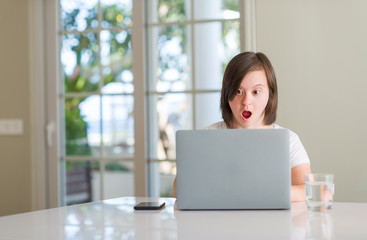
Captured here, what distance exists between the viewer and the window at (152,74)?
11.3 ft

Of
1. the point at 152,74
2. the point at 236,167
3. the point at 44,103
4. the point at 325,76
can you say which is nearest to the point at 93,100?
the point at 44,103

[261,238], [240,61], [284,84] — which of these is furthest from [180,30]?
[261,238]

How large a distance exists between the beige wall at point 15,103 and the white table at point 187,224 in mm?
2201

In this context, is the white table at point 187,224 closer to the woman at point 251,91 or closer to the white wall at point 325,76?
the woman at point 251,91

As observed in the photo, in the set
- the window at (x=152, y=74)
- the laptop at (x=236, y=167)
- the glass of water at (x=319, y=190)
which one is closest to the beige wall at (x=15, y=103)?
the window at (x=152, y=74)

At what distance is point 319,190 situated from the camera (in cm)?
143

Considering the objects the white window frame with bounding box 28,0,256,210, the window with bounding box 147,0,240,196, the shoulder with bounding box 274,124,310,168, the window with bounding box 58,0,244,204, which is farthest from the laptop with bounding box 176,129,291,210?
the white window frame with bounding box 28,0,256,210

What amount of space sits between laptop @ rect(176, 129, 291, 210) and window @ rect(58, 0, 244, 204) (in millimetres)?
1763

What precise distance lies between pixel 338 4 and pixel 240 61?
121 centimetres

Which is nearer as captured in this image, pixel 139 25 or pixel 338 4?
pixel 338 4

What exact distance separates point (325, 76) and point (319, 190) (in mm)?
1608

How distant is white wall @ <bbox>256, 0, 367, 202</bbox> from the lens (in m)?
2.86

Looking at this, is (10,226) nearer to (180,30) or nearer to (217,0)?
(217,0)

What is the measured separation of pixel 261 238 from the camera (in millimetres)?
1124
